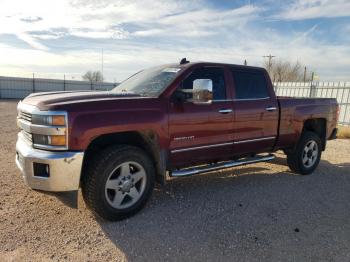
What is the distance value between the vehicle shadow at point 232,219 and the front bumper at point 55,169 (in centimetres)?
72

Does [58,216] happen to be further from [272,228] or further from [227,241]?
[272,228]

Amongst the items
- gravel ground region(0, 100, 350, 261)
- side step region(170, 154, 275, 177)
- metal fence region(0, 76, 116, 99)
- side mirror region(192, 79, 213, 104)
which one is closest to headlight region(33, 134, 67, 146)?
gravel ground region(0, 100, 350, 261)

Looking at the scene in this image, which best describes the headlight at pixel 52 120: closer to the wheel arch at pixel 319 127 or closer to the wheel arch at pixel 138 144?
the wheel arch at pixel 138 144

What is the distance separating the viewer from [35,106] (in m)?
3.70

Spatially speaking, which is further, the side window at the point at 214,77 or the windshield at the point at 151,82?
the side window at the point at 214,77

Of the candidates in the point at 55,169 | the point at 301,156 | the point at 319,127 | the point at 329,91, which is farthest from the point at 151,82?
the point at 329,91

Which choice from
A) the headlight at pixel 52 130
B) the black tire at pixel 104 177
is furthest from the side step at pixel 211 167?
the headlight at pixel 52 130

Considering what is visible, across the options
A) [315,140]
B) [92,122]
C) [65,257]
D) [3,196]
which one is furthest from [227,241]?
[315,140]

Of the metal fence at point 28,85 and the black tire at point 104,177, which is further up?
the black tire at point 104,177

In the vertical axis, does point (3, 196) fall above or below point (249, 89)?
below

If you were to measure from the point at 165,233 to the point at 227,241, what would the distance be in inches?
27.4

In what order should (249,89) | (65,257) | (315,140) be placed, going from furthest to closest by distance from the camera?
(315,140) < (249,89) < (65,257)

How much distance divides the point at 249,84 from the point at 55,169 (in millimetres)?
3409

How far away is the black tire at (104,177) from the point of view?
3.76 meters
